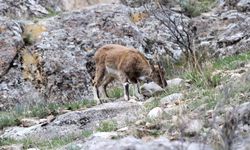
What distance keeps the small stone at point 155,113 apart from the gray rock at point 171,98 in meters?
0.71

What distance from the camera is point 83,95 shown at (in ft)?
52.7

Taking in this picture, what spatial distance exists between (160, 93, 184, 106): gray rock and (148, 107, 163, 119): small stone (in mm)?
708

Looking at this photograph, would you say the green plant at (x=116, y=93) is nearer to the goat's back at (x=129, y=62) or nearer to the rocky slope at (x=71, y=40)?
the goat's back at (x=129, y=62)

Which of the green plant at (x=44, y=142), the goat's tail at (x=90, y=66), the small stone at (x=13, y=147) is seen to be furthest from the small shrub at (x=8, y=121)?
the goat's tail at (x=90, y=66)

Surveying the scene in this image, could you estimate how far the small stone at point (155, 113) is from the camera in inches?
341

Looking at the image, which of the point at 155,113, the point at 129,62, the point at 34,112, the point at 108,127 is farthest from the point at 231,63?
the point at 108,127

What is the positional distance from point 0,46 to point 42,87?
153cm

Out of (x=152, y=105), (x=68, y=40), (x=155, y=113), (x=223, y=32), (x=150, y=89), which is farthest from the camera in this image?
(x=223, y=32)

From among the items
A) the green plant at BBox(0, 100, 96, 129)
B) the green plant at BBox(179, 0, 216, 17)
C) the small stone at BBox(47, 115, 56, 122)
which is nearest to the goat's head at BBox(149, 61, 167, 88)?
the green plant at BBox(0, 100, 96, 129)

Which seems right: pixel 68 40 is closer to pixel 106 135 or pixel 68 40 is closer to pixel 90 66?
pixel 90 66

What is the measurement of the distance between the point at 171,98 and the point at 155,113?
145 centimetres

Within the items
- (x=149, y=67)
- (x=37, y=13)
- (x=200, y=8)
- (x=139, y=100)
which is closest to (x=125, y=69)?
(x=149, y=67)

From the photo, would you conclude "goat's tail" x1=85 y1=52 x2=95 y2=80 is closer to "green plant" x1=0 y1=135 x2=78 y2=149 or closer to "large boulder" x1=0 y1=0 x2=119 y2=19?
"large boulder" x1=0 y1=0 x2=119 y2=19

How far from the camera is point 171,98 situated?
1041 centimetres
